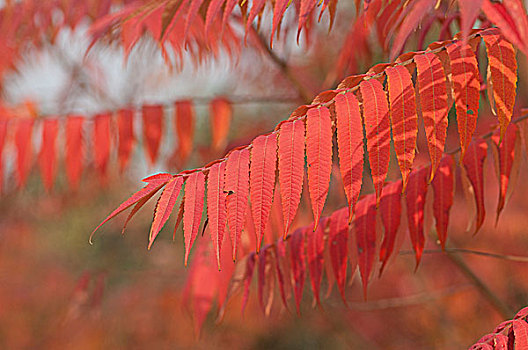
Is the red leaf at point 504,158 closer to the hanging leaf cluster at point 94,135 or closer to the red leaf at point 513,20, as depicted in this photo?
the red leaf at point 513,20

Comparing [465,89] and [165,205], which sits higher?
[465,89]

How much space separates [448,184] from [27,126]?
106cm

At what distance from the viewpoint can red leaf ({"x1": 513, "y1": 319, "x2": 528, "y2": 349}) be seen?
21.4 inches

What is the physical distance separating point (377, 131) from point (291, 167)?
11cm

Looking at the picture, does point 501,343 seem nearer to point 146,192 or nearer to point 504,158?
point 504,158

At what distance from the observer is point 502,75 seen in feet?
1.89

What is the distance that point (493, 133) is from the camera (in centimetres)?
82

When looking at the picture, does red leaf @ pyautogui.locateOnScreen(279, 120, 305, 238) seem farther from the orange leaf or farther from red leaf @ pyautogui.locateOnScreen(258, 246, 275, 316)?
the orange leaf

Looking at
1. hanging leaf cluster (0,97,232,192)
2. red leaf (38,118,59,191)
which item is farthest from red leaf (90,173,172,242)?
red leaf (38,118,59,191)

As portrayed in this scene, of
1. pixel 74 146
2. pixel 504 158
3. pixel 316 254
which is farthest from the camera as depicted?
pixel 74 146

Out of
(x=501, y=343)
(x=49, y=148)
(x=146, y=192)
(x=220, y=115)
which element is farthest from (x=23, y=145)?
(x=501, y=343)

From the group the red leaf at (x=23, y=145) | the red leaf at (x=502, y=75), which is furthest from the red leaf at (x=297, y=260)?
the red leaf at (x=23, y=145)

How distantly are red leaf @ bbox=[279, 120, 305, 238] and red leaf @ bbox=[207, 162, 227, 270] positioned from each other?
77 mm

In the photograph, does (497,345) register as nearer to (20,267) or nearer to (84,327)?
(84,327)
